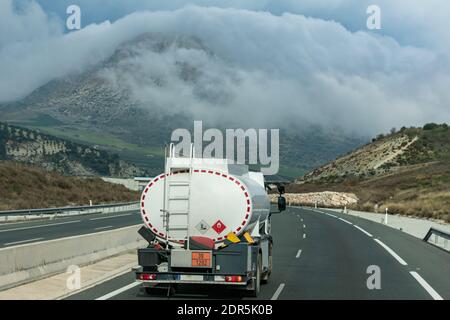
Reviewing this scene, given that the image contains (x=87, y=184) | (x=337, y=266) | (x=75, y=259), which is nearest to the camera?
(x=75, y=259)

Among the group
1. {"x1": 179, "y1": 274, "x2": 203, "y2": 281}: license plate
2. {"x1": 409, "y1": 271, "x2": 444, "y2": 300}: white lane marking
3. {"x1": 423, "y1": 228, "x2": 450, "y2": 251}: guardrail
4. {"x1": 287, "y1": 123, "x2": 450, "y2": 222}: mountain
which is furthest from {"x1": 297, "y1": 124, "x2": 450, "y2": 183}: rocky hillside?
{"x1": 179, "y1": 274, "x2": 203, "y2": 281}: license plate

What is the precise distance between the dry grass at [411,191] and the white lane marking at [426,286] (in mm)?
26822

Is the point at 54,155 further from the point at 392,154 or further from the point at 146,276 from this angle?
the point at 146,276

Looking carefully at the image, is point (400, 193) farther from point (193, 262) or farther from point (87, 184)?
point (193, 262)

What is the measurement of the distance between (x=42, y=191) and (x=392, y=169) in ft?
239

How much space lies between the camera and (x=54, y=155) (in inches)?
6083

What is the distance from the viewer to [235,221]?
43.2 ft

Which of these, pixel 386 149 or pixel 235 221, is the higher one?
pixel 386 149

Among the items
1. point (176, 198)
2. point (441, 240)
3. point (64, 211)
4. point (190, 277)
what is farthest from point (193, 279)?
point (64, 211)

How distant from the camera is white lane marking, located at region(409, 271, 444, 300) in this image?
44.9 feet
